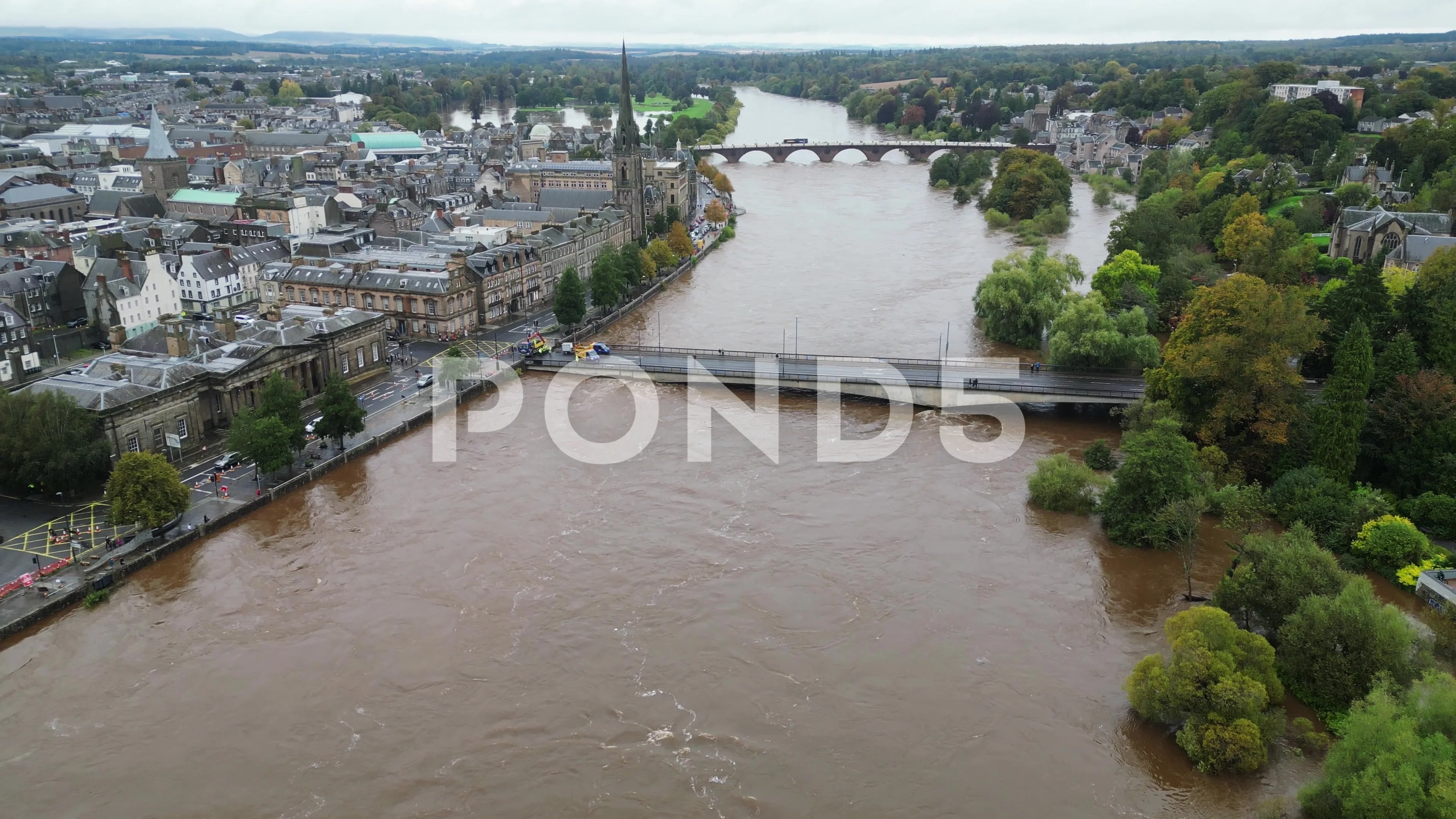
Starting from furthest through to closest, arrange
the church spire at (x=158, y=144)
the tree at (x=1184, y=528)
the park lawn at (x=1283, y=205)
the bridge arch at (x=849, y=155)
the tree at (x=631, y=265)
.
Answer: the bridge arch at (x=849, y=155)
the church spire at (x=158, y=144)
the park lawn at (x=1283, y=205)
the tree at (x=631, y=265)
the tree at (x=1184, y=528)

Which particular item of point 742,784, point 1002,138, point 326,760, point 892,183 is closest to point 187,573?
point 326,760

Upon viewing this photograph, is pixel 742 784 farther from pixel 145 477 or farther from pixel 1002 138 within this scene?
pixel 1002 138

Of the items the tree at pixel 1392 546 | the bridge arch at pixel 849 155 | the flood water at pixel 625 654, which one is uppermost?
the bridge arch at pixel 849 155

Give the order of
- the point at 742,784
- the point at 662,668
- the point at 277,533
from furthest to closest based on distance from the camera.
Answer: the point at 277,533 → the point at 662,668 → the point at 742,784

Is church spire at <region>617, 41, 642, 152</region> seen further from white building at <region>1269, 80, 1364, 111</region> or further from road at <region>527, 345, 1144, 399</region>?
white building at <region>1269, 80, 1364, 111</region>

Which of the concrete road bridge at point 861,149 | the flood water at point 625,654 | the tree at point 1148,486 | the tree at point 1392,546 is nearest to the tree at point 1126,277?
the flood water at point 625,654

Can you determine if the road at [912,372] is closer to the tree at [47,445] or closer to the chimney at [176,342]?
the chimney at [176,342]

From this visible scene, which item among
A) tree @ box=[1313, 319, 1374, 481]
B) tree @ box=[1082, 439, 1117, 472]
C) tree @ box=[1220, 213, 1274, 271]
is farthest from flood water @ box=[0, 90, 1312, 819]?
tree @ box=[1220, 213, 1274, 271]
